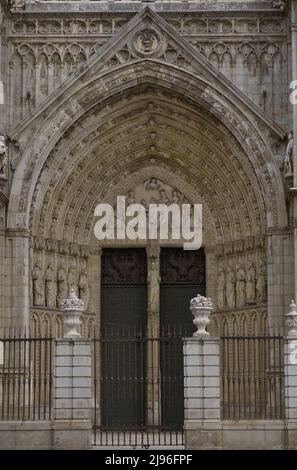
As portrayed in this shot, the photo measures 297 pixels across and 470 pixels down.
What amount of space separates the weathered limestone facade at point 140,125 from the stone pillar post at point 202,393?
442 centimetres

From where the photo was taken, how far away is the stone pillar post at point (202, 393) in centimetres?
1869

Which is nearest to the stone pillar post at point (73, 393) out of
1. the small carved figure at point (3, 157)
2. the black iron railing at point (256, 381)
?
the black iron railing at point (256, 381)

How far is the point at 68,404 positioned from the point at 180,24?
9445mm

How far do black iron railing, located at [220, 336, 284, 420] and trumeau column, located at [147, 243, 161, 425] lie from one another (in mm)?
1571

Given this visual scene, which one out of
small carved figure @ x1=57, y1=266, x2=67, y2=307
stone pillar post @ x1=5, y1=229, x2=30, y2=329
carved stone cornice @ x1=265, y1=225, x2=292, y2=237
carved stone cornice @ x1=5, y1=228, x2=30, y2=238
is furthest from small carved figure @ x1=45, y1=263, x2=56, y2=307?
carved stone cornice @ x1=265, y1=225, x2=292, y2=237

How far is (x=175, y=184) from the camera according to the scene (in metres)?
25.3

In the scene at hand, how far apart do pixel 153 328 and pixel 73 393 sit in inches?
231

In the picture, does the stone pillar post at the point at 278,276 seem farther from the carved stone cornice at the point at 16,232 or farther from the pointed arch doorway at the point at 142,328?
the carved stone cornice at the point at 16,232

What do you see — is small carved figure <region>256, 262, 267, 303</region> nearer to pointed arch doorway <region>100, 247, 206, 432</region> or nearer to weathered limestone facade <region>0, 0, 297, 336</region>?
weathered limestone facade <region>0, 0, 297, 336</region>

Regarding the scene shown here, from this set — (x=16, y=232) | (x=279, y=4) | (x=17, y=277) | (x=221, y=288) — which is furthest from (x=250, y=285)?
(x=279, y=4)
